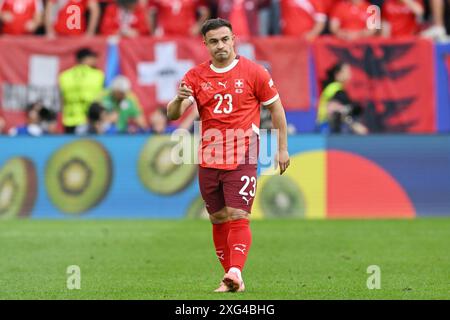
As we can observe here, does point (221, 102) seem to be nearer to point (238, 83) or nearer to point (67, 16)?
point (238, 83)

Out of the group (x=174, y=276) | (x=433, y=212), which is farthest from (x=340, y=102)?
(x=174, y=276)

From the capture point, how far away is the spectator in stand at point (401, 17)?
2158 centimetres

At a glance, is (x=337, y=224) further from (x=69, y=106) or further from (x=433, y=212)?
(x=69, y=106)

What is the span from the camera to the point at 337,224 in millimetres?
17609

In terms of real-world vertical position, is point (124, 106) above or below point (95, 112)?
above

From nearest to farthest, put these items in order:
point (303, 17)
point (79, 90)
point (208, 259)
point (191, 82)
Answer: point (191, 82) < point (208, 259) < point (79, 90) < point (303, 17)

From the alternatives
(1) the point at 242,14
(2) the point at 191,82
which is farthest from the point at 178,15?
(2) the point at 191,82

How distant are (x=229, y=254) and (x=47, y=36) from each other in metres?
12.1

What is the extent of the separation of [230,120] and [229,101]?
0.18 m

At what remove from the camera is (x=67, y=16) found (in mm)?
21516

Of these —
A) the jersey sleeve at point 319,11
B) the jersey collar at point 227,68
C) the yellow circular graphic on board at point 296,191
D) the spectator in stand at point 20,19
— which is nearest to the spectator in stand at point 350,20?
the jersey sleeve at point 319,11

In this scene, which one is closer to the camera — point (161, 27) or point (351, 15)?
point (351, 15)

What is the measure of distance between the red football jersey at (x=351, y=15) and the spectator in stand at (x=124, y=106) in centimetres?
417

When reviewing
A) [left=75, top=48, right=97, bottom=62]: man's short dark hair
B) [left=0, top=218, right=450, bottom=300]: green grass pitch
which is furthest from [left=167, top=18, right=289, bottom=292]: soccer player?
[left=75, top=48, right=97, bottom=62]: man's short dark hair
